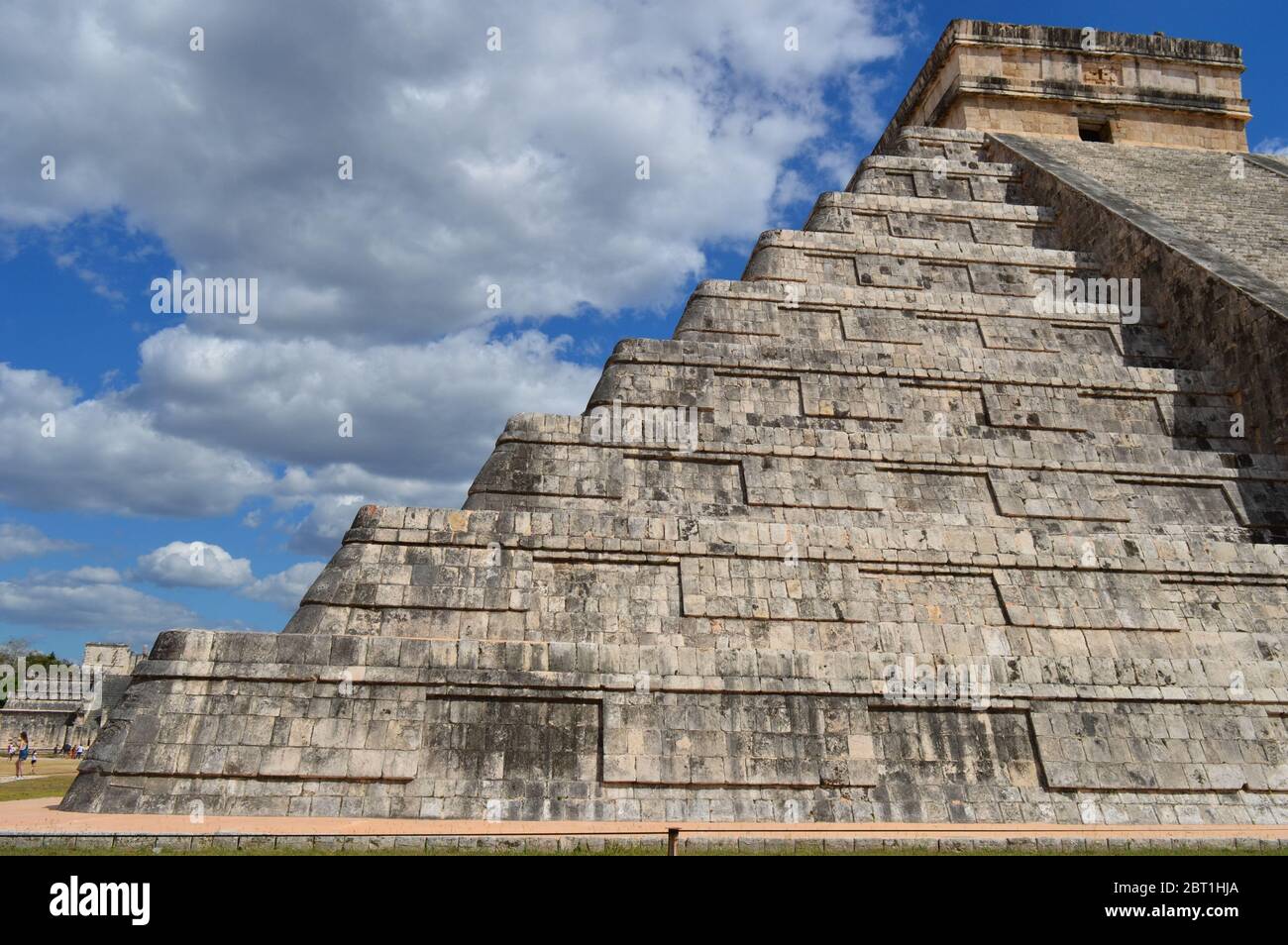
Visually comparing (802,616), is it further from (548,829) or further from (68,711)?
(68,711)

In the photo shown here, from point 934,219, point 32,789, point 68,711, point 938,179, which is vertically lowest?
point 68,711

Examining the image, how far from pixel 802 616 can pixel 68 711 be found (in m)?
28.4

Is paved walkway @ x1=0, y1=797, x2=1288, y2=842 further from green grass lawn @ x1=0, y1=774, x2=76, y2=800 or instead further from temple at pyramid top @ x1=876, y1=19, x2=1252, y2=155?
temple at pyramid top @ x1=876, y1=19, x2=1252, y2=155

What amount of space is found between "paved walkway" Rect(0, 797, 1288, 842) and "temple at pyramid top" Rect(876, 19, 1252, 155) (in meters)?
16.7

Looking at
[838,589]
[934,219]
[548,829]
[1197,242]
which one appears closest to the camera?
[548,829]

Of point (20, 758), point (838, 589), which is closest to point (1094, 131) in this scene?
point (838, 589)

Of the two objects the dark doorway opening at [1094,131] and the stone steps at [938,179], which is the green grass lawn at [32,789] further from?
the dark doorway opening at [1094,131]

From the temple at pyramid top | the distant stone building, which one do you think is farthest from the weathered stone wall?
the distant stone building

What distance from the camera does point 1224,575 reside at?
34.4ft

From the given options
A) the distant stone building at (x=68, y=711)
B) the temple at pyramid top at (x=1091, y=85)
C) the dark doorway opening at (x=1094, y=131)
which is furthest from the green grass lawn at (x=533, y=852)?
the distant stone building at (x=68, y=711)

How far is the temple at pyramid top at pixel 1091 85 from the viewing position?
20.5 meters

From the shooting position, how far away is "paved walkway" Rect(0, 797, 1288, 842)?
638 centimetres

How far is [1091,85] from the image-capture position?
2077 centimetres
